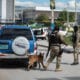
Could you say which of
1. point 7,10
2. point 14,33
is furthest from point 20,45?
point 7,10

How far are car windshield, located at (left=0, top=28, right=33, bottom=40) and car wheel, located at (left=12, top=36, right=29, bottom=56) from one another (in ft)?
1.68

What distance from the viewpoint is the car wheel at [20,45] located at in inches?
594

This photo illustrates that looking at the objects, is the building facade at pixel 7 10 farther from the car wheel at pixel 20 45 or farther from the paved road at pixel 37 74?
the paved road at pixel 37 74

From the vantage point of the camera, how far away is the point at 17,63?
17.3 meters

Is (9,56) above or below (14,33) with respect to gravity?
below

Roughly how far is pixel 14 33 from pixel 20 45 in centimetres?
88

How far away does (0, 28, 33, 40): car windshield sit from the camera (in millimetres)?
15719

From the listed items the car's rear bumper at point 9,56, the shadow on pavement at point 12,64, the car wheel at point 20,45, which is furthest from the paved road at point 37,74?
the shadow on pavement at point 12,64

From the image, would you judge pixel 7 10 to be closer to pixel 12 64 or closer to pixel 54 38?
pixel 12 64

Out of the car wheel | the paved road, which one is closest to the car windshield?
the car wheel

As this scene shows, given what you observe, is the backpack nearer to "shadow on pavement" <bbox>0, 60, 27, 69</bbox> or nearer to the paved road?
the paved road

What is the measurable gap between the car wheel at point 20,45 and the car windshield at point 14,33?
1.68ft

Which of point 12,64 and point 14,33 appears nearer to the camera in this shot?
point 14,33

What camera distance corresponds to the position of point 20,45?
15281 millimetres
